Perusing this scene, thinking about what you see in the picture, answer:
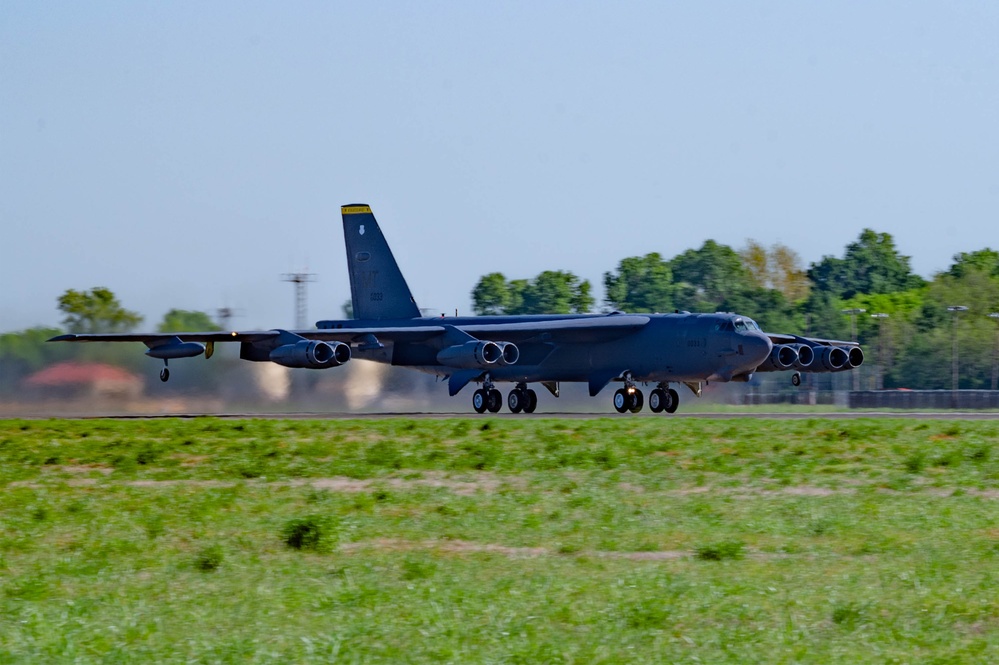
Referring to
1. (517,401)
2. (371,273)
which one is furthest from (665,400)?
(371,273)

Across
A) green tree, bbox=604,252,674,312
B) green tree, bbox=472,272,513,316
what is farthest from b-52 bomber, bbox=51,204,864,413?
green tree, bbox=472,272,513,316

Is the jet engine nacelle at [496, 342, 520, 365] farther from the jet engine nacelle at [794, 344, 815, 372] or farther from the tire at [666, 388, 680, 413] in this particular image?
the jet engine nacelle at [794, 344, 815, 372]

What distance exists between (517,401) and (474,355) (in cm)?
385

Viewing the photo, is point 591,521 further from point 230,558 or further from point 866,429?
point 866,429

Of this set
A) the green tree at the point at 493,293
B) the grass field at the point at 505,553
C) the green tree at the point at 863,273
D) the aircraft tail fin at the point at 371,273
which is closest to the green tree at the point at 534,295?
the green tree at the point at 493,293

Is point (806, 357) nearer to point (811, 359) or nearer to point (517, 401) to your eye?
point (811, 359)

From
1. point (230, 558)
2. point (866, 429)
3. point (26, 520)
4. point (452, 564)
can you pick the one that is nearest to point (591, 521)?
point (452, 564)

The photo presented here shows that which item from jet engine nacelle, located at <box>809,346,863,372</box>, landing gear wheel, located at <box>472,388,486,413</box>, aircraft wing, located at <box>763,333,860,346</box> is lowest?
landing gear wheel, located at <box>472,388,486,413</box>

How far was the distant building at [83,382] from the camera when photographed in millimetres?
44531

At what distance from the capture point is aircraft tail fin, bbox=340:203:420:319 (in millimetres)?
49750

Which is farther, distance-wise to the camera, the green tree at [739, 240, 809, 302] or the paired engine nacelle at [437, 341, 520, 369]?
the green tree at [739, 240, 809, 302]

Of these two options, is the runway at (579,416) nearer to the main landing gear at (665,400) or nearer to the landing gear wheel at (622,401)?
the landing gear wheel at (622,401)

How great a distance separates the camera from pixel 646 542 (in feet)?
48.5

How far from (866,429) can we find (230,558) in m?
19.3
